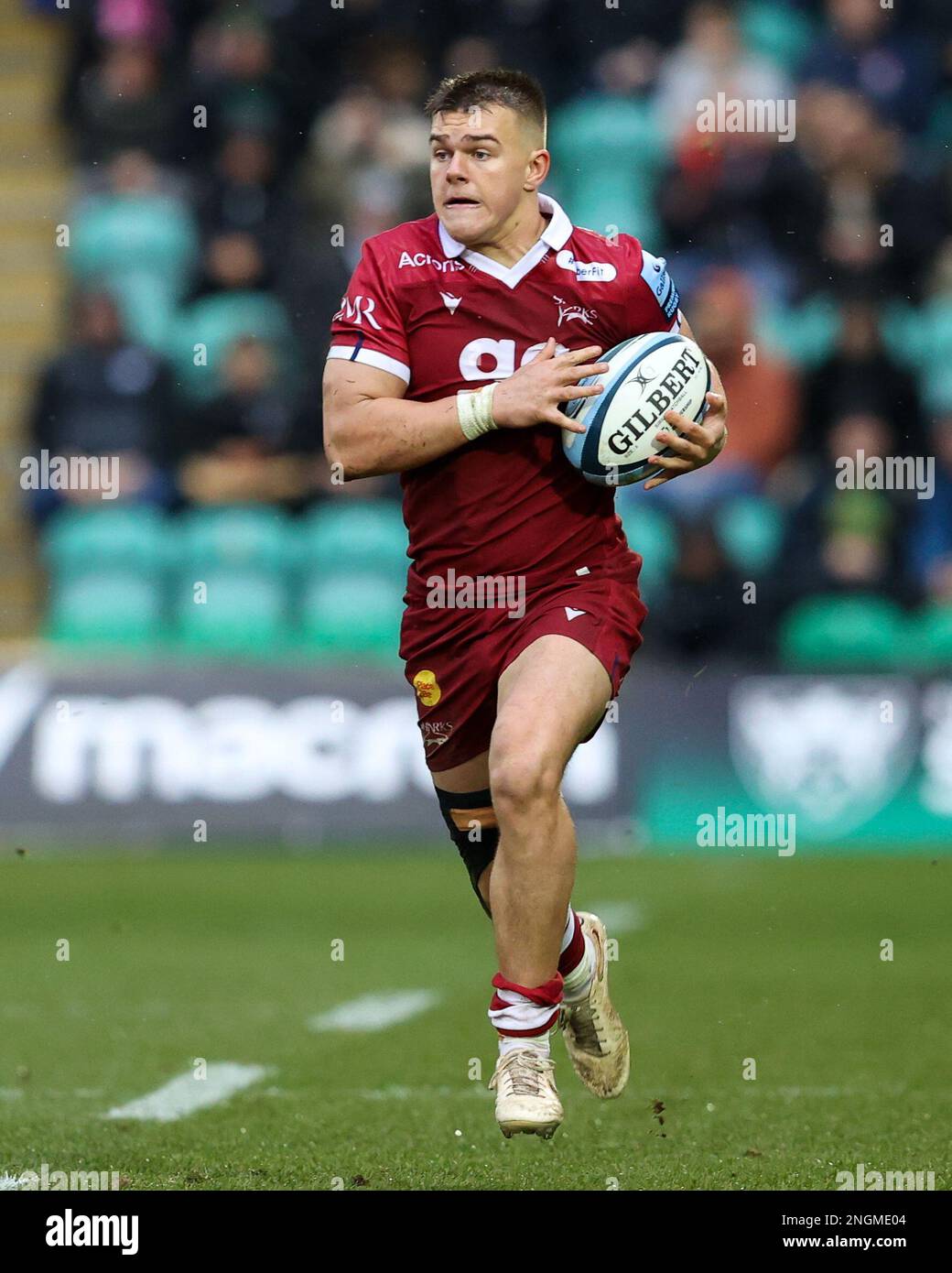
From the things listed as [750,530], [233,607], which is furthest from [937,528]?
[233,607]

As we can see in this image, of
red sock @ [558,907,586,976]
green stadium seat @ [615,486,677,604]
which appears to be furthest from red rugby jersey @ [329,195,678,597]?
green stadium seat @ [615,486,677,604]

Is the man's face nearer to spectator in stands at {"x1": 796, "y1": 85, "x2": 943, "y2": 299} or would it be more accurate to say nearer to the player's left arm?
the player's left arm

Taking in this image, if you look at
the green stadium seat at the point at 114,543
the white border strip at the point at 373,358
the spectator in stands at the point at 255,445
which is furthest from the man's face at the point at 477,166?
the green stadium seat at the point at 114,543

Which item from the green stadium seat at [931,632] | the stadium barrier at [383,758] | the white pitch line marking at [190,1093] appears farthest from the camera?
the green stadium seat at [931,632]

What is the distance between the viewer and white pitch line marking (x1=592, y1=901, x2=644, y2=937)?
914cm

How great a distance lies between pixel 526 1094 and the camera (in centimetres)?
471

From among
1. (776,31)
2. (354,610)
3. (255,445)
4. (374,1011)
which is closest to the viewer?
(374,1011)

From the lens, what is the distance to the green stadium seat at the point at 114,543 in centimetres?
1273

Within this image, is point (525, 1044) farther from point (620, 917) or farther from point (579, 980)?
point (620, 917)

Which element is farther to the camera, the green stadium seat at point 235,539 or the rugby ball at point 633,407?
the green stadium seat at point 235,539

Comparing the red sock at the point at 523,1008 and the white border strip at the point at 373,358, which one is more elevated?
the white border strip at the point at 373,358

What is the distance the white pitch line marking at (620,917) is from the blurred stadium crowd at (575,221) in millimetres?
2375

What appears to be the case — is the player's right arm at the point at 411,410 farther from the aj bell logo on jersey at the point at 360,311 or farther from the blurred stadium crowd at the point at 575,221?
the blurred stadium crowd at the point at 575,221

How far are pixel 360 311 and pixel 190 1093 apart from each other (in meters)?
2.44
